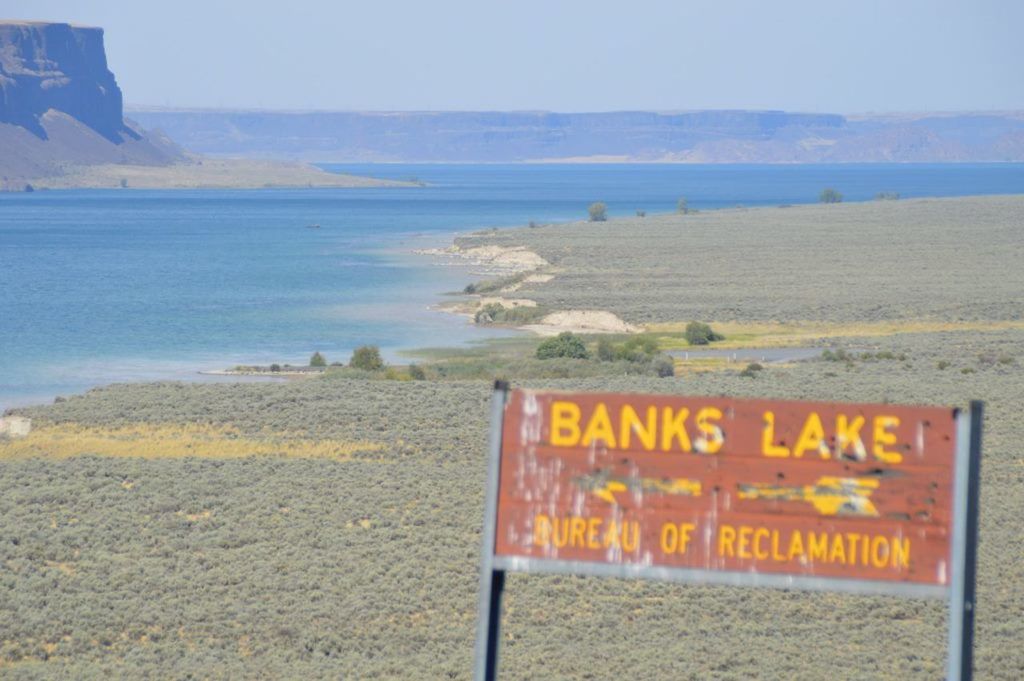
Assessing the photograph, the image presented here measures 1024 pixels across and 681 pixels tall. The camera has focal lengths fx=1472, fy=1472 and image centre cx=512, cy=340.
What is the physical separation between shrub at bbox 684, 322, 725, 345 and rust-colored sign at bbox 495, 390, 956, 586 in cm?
4484

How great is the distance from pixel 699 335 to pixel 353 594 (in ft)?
113

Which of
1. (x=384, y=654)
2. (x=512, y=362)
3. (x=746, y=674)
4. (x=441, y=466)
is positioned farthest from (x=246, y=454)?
(x=512, y=362)

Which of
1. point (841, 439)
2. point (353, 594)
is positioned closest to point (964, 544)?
point (841, 439)

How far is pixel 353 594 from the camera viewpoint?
18094 mm

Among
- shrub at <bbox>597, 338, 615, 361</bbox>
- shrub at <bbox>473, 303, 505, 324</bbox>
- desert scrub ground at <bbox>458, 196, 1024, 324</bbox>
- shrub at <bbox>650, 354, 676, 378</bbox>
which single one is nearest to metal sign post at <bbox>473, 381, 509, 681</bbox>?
shrub at <bbox>650, 354, 676, 378</bbox>

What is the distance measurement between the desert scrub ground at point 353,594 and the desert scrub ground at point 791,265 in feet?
106

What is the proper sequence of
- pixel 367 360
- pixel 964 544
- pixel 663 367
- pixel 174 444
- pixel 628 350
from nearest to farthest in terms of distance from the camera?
pixel 964 544, pixel 174 444, pixel 663 367, pixel 367 360, pixel 628 350

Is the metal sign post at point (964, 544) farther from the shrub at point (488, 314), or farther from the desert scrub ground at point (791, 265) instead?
the shrub at point (488, 314)

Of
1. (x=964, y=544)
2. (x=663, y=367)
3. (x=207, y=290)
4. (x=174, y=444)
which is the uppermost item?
(x=207, y=290)

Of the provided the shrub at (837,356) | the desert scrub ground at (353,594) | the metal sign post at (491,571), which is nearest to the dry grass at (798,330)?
the shrub at (837,356)

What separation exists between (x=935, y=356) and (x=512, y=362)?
12.8 metres

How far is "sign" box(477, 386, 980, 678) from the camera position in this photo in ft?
21.0

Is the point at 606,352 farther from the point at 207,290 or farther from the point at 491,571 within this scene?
the point at 491,571

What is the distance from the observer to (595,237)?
102375 mm
